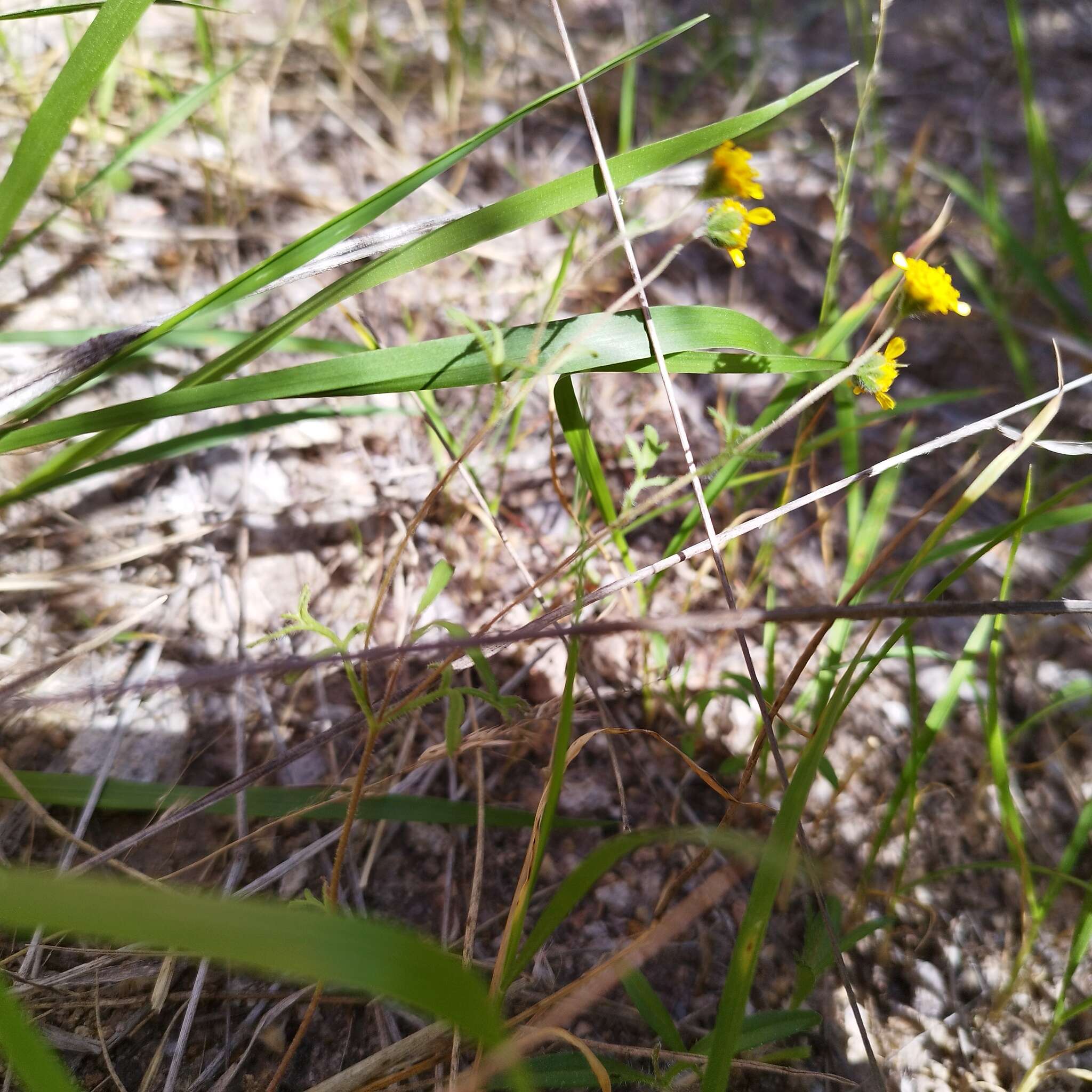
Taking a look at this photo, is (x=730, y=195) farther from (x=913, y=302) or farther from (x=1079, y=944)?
(x=1079, y=944)

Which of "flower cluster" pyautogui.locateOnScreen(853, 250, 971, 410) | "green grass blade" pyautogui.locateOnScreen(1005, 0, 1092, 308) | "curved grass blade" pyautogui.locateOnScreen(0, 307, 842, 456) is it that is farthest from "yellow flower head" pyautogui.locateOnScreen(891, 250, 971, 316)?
"green grass blade" pyautogui.locateOnScreen(1005, 0, 1092, 308)

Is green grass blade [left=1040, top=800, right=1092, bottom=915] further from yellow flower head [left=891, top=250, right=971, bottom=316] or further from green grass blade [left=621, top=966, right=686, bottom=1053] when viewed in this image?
yellow flower head [left=891, top=250, right=971, bottom=316]

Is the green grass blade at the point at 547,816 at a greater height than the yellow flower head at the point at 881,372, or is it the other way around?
the yellow flower head at the point at 881,372

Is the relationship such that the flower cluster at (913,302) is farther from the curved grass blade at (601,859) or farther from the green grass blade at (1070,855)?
the green grass blade at (1070,855)

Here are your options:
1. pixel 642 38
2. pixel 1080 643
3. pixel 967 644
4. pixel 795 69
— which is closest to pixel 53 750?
pixel 967 644

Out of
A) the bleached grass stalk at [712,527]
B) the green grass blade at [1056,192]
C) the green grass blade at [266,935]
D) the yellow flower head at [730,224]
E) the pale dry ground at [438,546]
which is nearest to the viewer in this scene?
the green grass blade at [266,935]

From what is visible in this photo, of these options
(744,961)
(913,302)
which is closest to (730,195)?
(913,302)

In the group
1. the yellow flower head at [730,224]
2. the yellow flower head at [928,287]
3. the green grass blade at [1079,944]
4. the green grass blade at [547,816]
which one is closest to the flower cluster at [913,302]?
the yellow flower head at [928,287]

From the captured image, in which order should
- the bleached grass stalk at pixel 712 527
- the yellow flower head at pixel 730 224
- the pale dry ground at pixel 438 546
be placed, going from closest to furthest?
1. the bleached grass stalk at pixel 712 527
2. the yellow flower head at pixel 730 224
3. the pale dry ground at pixel 438 546
